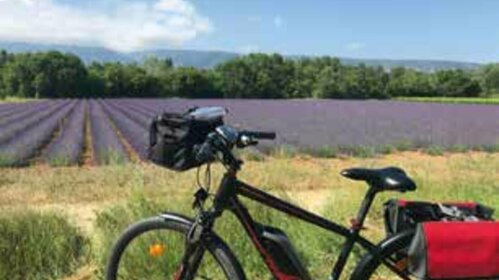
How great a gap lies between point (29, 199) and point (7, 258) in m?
8.22

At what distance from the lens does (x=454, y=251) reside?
12.8 ft

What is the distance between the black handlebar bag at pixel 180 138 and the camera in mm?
3836

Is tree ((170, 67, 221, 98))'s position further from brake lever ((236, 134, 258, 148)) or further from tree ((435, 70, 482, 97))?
brake lever ((236, 134, 258, 148))

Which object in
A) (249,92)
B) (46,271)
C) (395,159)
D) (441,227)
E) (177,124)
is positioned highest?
(177,124)

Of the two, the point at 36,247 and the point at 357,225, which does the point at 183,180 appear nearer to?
the point at 36,247

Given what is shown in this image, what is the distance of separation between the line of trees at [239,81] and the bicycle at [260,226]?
77.3m

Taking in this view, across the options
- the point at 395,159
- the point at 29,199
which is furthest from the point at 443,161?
the point at 29,199

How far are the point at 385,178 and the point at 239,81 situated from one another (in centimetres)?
8153

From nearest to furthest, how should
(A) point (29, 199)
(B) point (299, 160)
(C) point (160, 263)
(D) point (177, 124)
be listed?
1. (D) point (177, 124)
2. (C) point (160, 263)
3. (A) point (29, 199)
4. (B) point (299, 160)

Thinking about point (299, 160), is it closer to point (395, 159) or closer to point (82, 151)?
point (395, 159)

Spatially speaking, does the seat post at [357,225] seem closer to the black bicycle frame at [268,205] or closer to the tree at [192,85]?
the black bicycle frame at [268,205]

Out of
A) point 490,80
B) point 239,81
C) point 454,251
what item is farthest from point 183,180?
point 490,80

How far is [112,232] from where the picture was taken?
6.74 m

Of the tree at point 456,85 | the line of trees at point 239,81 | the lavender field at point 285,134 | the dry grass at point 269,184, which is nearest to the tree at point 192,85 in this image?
the line of trees at point 239,81
